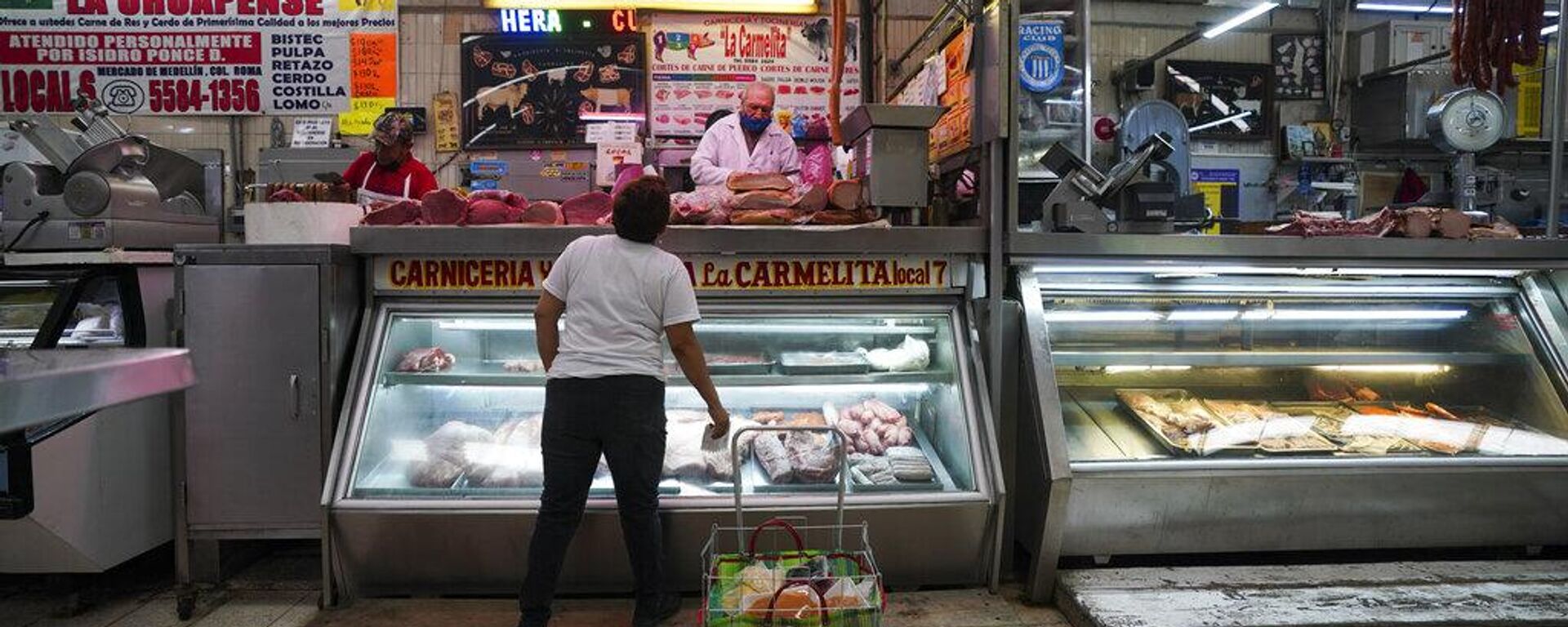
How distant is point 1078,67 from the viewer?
8.22 meters

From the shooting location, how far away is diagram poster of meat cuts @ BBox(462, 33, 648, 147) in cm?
794

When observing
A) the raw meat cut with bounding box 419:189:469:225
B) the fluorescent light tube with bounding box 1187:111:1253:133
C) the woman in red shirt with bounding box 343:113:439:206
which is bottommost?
the raw meat cut with bounding box 419:189:469:225

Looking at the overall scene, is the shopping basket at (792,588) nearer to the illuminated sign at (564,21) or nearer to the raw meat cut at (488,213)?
the raw meat cut at (488,213)

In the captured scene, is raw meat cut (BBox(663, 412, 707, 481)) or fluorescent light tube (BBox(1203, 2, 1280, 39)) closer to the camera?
raw meat cut (BBox(663, 412, 707, 481))

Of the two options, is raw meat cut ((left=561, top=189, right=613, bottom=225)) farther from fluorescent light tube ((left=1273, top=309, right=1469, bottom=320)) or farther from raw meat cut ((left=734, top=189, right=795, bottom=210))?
fluorescent light tube ((left=1273, top=309, right=1469, bottom=320))

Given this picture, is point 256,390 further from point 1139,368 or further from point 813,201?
point 1139,368

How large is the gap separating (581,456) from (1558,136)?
17.1 ft

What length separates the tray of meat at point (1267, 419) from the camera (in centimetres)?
415

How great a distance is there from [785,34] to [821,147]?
1180mm

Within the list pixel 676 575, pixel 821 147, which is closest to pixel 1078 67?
pixel 821 147

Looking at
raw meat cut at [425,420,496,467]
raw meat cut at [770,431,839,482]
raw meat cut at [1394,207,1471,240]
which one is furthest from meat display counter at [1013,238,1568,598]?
raw meat cut at [425,420,496,467]

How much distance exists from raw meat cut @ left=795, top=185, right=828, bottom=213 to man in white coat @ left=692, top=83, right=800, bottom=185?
2143 mm

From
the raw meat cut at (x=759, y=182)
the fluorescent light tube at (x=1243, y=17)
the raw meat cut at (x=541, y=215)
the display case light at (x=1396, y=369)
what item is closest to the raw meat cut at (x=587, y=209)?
the raw meat cut at (x=541, y=215)

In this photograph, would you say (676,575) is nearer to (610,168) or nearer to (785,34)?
(610,168)
